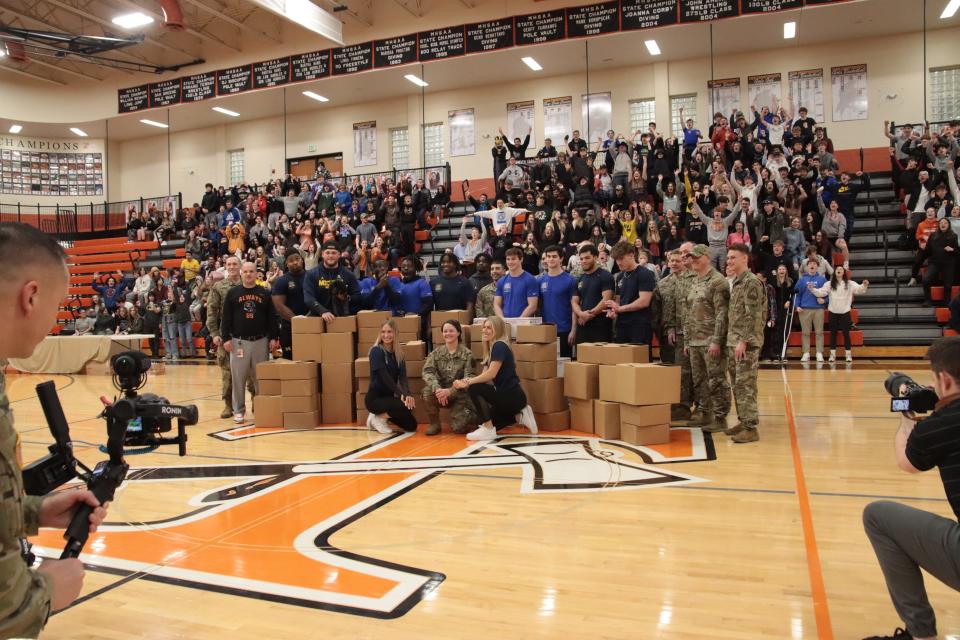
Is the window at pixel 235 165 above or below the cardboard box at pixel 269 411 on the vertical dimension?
above

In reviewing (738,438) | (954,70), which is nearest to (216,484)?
(738,438)

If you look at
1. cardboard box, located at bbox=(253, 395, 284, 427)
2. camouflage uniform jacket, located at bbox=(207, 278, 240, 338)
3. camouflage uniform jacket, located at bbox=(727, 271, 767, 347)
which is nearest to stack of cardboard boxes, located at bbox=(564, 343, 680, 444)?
camouflage uniform jacket, located at bbox=(727, 271, 767, 347)

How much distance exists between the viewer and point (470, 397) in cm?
666

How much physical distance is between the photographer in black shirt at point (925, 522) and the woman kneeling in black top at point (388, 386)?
15.5ft

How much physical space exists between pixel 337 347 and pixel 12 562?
612 cm

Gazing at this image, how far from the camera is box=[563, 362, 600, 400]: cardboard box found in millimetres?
6512

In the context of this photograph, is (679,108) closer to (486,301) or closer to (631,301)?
(486,301)

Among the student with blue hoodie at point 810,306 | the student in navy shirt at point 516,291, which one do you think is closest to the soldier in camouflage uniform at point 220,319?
the student in navy shirt at point 516,291

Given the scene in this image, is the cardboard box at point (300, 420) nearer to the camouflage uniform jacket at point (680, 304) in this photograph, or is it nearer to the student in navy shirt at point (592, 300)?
the student in navy shirt at point (592, 300)

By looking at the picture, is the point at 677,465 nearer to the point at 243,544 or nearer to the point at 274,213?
the point at 243,544

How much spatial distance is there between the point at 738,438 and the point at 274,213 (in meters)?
15.5

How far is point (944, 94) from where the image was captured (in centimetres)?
1677

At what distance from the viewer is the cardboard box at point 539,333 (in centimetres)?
680

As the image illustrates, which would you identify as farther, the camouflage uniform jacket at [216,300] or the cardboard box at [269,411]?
the camouflage uniform jacket at [216,300]
